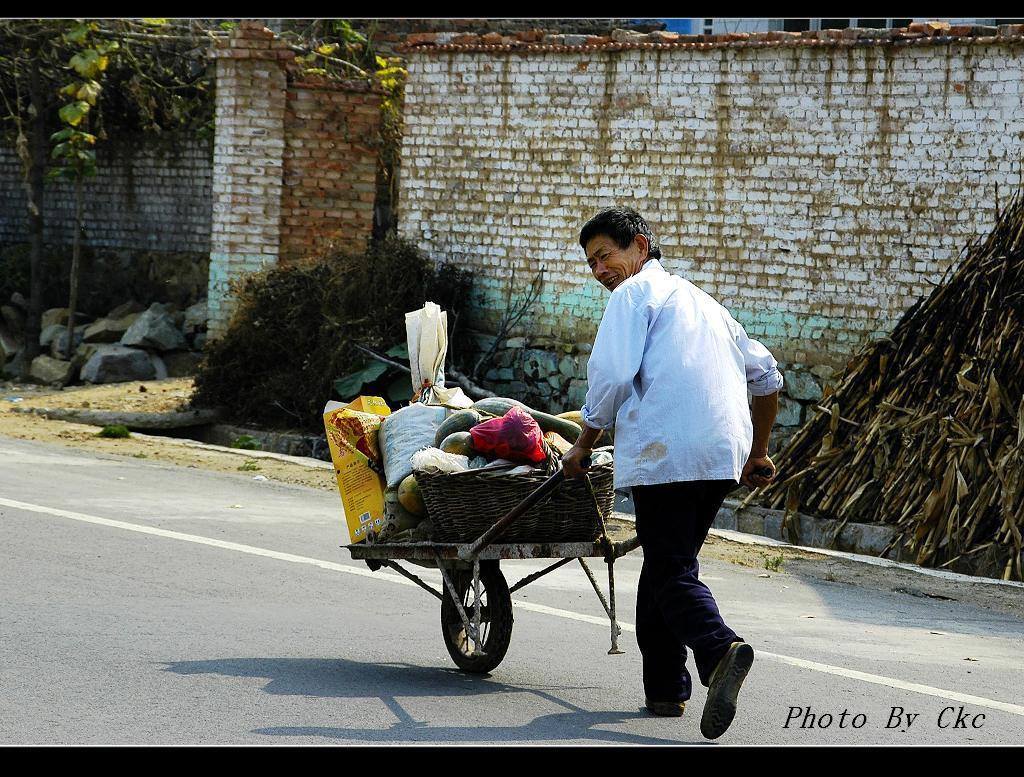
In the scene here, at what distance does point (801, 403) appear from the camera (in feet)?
41.5

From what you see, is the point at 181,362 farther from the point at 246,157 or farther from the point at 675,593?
the point at 675,593

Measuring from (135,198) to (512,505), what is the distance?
1747cm

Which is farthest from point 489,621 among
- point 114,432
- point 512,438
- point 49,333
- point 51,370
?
point 49,333

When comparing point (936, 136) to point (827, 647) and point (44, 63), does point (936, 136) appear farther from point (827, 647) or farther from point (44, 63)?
point (44, 63)

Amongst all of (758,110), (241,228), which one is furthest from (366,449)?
(241,228)

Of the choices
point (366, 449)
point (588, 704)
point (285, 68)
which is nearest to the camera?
point (588, 704)

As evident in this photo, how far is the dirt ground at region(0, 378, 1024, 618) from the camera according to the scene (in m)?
8.83

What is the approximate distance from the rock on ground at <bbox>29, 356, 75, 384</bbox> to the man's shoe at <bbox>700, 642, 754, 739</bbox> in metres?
15.2

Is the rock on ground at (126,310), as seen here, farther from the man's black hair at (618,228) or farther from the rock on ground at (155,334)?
the man's black hair at (618,228)

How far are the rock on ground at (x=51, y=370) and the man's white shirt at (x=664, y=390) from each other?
1471cm

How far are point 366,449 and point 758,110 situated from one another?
8.04 meters

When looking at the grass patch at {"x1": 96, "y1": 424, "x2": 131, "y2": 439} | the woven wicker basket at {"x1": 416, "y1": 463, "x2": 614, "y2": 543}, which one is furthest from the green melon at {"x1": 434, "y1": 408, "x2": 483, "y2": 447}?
the grass patch at {"x1": 96, "y1": 424, "x2": 131, "y2": 439}

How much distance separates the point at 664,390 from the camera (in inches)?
202

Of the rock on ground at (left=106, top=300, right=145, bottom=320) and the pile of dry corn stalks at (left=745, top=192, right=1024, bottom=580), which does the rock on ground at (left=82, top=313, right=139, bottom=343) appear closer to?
the rock on ground at (left=106, top=300, right=145, bottom=320)
